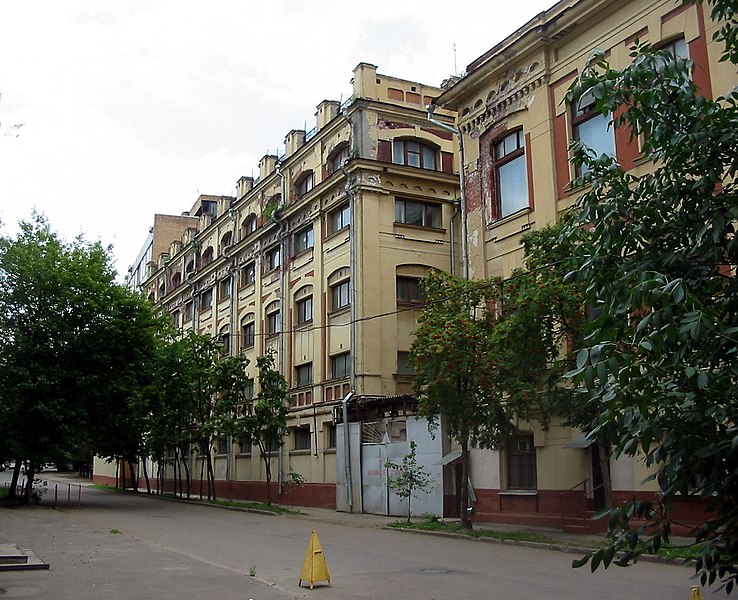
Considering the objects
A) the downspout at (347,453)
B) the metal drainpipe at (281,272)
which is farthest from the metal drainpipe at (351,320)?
the metal drainpipe at (281,272)

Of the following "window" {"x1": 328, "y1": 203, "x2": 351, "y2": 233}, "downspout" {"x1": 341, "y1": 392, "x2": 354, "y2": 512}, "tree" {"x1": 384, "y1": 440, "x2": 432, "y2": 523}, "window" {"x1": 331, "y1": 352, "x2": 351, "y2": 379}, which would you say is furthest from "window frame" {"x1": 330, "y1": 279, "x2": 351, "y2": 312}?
"tree" {"x1": 384, "y1": 440, "x2": 432, "y2": 523}

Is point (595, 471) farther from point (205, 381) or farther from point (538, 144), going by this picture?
point (205, 381)

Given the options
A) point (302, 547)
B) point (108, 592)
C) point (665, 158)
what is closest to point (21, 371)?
point (302, 547)

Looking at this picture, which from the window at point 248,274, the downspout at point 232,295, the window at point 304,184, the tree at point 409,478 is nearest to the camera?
the tree at point 409,478

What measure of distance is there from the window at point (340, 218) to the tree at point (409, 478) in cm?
1057

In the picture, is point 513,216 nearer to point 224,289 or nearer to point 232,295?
point 232,295

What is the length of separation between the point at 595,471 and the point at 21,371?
22.3m

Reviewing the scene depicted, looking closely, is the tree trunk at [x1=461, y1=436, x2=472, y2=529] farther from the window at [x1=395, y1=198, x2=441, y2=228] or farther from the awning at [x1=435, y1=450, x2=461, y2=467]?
the window at [x1=395, y1=198, x2=441, y2=228]

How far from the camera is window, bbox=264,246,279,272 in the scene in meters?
40.3

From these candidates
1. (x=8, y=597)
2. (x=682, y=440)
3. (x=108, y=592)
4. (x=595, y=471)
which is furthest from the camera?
(x=595, y=471)

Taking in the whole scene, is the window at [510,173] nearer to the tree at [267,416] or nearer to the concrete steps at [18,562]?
the tree at [267,416]

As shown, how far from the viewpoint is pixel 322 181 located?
35.1 m

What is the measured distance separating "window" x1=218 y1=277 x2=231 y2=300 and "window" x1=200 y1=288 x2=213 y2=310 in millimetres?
2234

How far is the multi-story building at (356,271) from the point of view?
31.3 meters
